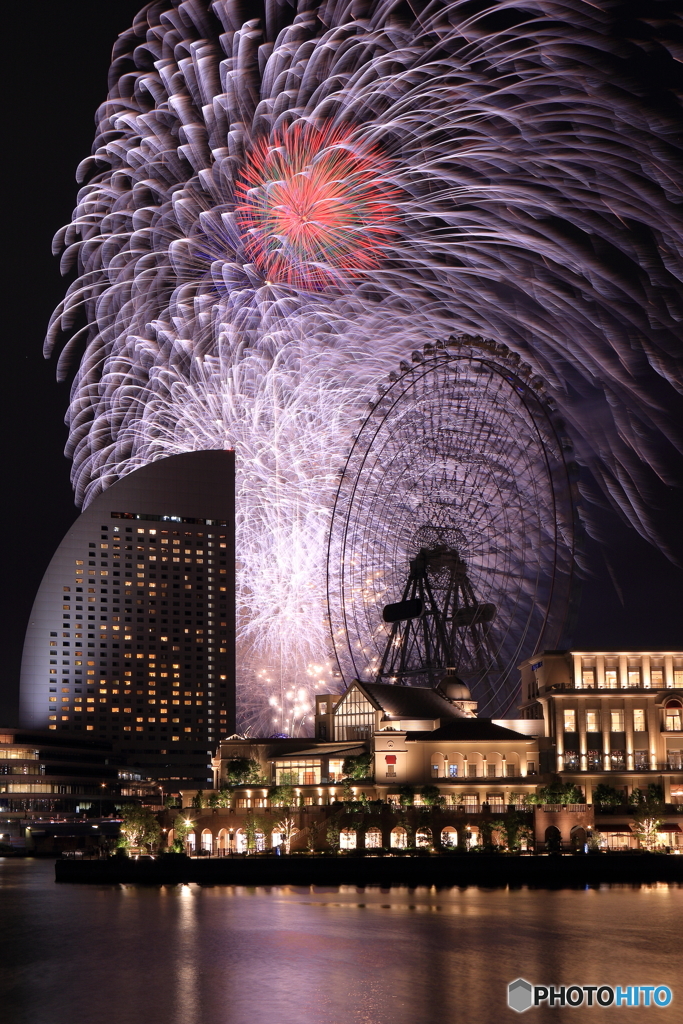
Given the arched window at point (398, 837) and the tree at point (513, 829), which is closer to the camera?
the tree at point (513, 829)

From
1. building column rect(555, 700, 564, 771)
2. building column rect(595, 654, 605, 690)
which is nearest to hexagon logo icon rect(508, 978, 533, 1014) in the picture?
building column rect(555, 700, 564, 771)

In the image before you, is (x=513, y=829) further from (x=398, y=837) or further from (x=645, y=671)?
Result: (x=645, y=671)

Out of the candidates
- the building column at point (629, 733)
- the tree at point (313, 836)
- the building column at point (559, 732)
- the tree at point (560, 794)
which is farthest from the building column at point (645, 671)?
the tree at point (313, 836)

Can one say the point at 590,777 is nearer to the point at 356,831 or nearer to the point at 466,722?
the point at 466,722

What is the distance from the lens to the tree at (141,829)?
15188 centimetres

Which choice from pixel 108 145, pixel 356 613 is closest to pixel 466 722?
pixel 356 613

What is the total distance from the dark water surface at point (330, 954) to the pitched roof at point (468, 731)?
30.1 meters

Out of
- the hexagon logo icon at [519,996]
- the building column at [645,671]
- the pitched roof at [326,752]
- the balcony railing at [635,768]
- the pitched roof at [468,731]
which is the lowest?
the hexagon logo icon at [519,996]

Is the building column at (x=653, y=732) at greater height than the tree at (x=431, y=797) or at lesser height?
greater

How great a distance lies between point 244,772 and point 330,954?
7536 cm

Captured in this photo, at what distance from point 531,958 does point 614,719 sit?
250ft

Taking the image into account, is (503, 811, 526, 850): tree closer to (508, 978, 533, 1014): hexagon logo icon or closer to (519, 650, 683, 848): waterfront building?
(519, 650, 683, 848): waterfront building

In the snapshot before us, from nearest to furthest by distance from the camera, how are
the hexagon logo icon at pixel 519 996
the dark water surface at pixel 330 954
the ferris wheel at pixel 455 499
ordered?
the hexagon logo icon at pixel 519 996, the dark water surface at pixel 330 954, the ferris wheel at pixel 455 499

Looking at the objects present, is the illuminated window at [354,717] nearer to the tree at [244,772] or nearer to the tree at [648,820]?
the tree at [244,772]
